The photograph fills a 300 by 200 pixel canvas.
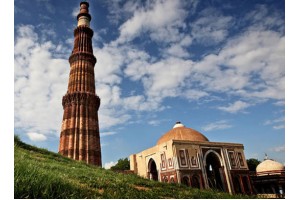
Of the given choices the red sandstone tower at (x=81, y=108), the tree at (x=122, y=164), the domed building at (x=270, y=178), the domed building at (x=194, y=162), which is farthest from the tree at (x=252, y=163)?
the red sandstone tower at (x=81, y=108)

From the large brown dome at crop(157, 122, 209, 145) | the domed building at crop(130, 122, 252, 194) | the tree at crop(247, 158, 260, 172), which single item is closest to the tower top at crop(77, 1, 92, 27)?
the large brown dome at crop(157, 122, 209, 145)

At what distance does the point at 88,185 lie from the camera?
19.0 feet

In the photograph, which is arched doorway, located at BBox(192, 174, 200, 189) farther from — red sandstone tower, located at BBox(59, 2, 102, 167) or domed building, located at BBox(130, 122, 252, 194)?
red sandstone tower, located at BBox(59, 2, 102, 167)

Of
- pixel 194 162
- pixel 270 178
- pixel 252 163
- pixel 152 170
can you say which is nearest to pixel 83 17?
pixel 152 170

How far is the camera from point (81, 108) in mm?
23547

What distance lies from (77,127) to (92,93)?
420 centimetres

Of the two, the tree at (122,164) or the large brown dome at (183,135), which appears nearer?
the large brown dome at (183,135)

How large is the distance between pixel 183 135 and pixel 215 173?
5936 millimetres

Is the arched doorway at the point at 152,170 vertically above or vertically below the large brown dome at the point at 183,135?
below

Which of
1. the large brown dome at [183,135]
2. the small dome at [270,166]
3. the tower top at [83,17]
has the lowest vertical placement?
the small dome at [270,166]

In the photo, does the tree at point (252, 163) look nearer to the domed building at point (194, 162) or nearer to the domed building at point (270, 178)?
the domed building at point (270, 178)

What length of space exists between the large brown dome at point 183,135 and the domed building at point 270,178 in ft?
27.9

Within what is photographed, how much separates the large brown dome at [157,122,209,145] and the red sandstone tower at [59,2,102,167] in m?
10.1

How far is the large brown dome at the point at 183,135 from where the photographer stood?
28234mm
